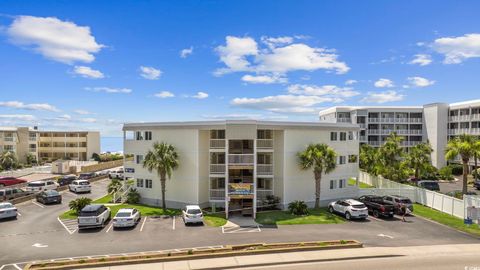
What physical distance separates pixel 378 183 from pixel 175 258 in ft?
127

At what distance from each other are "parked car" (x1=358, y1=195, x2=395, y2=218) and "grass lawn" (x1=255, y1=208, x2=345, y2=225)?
3.80 m

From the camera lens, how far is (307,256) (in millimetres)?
21047

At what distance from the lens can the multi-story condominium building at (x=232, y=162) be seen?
117 feet

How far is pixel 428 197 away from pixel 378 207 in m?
10.1

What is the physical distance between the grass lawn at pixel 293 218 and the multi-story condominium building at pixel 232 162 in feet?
6.20

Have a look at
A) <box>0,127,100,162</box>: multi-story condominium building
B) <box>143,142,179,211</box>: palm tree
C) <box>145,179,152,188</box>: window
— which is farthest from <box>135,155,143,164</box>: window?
<box>0,127,100,162</box>: multi-story condominium building

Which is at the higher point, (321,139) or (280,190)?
(321,139)

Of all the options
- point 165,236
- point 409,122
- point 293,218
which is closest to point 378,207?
point 293,218

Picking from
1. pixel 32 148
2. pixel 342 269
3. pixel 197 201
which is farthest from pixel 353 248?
pixel 32 148

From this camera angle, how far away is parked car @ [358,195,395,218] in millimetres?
33281

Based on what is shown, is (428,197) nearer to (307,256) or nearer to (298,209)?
(298,209)

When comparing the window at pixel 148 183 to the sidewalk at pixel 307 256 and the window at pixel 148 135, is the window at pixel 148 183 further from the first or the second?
the sidewalk at pixel 307 256

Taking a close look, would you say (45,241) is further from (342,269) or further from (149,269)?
(342,269)

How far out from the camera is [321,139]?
39531 mm
